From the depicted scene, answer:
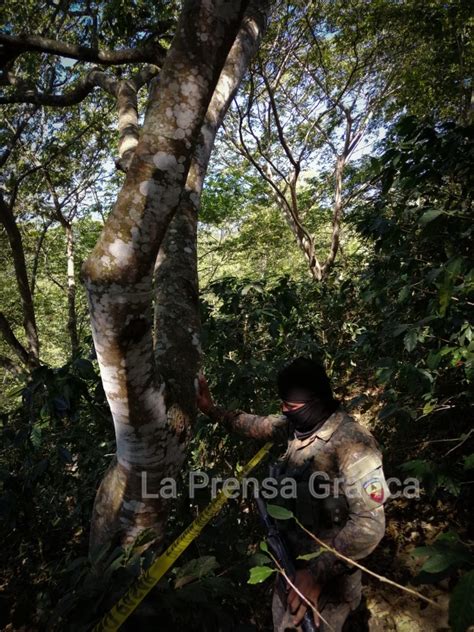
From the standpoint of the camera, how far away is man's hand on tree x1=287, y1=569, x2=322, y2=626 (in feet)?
5.82

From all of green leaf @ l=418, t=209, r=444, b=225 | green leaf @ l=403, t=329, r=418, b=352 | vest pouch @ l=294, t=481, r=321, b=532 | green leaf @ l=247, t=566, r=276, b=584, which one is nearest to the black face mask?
vest pouch @ l=294, t=481, r=321, b=532

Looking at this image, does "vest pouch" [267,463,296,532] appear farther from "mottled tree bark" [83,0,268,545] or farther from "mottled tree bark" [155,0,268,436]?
"mottled tree bark" [83,0,268,545]

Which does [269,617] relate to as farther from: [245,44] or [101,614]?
[245,44]

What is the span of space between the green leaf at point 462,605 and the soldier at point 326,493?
1038 millimetres

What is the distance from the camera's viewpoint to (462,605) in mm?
737

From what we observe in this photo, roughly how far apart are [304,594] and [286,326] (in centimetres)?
261

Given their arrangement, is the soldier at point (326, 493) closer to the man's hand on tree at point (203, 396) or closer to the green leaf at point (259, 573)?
the man's hand on tree at point (203, 396)

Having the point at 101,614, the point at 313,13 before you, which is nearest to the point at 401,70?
the point at 313,13

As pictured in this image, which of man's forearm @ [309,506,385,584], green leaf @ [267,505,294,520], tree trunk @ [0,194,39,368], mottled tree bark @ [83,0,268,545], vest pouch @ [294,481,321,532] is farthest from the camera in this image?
tree trunk @ [0,194,39,368]

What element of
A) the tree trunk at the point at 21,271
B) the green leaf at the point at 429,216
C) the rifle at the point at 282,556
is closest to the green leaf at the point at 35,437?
the rifle at the point at 282,556

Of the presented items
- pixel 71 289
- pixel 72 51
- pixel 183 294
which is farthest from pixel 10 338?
pixel 183 294

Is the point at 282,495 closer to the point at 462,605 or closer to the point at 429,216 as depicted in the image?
the point at 462,605

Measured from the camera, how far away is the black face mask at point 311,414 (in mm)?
2004

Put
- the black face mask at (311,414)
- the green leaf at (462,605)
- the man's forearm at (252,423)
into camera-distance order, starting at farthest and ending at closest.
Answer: the man's forearm at (252,423)
the black face mask at (311,414)
the green leaf at (462,605)
